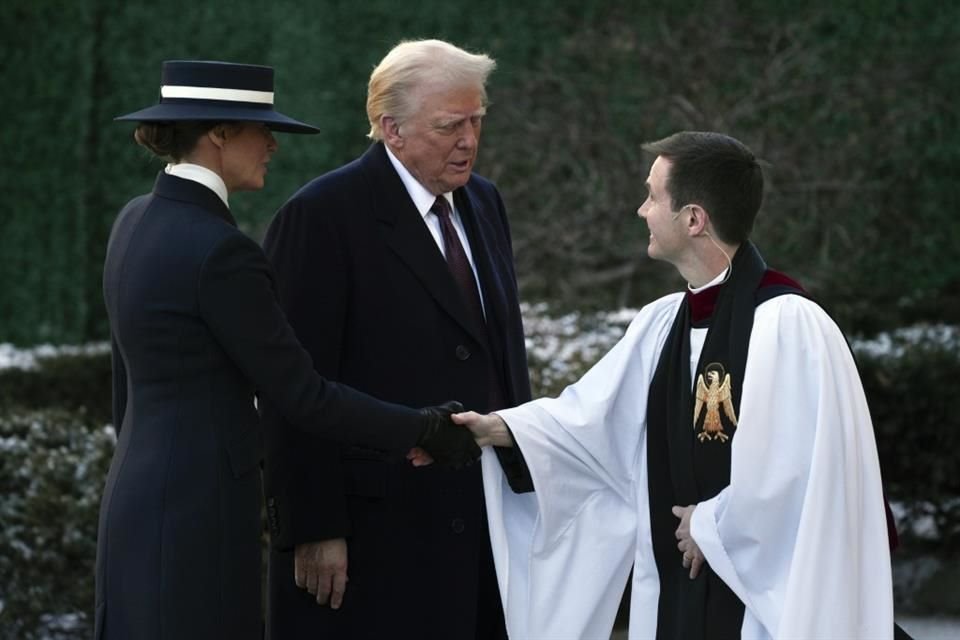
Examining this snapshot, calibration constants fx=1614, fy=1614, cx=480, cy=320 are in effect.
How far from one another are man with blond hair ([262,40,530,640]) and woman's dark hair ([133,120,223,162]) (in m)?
0.46

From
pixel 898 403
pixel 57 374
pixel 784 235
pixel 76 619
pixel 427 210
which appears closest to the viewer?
pixel 427 210

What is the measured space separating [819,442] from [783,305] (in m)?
0.30

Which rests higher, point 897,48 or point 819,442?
point 897,48

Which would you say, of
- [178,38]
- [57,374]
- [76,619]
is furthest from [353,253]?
[178,38]

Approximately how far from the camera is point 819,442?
320 centimetres

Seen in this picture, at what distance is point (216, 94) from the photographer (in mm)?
3389

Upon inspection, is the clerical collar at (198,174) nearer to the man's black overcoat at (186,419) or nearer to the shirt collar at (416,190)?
the man's black overcoat at (186,419)

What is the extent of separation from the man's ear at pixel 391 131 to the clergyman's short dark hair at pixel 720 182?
31.4 inches

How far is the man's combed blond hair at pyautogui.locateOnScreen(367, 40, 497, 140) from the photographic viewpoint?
389cm

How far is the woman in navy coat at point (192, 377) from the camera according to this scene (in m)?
3.21

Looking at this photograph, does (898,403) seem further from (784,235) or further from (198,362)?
(198,362)

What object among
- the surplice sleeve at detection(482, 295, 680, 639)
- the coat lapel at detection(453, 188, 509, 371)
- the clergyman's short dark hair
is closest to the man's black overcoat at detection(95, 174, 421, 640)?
the surplice sleeve at detection(482, 295, 680, 639)

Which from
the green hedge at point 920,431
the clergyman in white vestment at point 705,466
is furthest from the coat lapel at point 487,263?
the green hedge at point 920,431

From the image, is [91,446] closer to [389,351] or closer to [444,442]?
[389,351]
